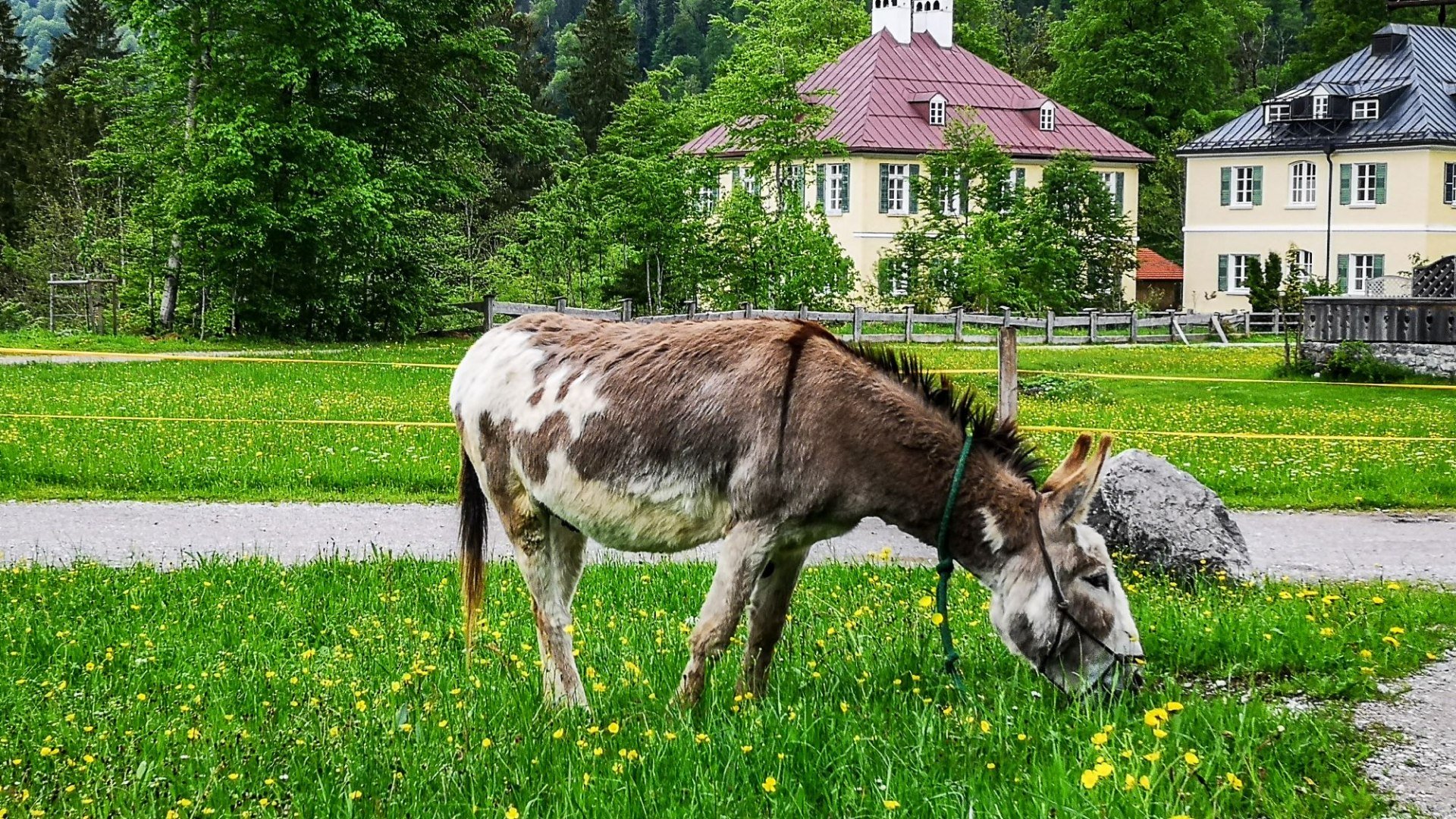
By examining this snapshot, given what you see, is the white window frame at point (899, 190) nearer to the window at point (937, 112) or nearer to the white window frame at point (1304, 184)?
the window at point (937, 112)

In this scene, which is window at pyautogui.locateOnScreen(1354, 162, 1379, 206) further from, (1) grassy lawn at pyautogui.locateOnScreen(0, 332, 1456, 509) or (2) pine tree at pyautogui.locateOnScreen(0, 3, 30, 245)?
(2) pine tree at pyautogui.locateOnScreen(0, 3, 30, 245)

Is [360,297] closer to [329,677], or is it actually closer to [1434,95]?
[329,677]

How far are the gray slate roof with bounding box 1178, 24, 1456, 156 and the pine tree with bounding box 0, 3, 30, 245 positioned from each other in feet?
157

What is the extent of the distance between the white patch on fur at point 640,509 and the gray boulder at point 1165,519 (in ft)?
14.2

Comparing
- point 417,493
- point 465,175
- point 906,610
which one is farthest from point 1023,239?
point 906,610

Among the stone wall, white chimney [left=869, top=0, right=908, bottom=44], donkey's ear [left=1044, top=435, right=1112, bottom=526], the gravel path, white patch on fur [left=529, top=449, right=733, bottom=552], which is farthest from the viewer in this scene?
white chimney [left=869, top=0, right=908, bottom=44]

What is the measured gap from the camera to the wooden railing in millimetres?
28797

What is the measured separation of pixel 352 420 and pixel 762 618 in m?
14.4

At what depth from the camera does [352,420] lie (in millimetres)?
19375

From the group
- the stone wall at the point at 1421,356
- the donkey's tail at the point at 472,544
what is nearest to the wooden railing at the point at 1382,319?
the stone wall at the point at 1421,356

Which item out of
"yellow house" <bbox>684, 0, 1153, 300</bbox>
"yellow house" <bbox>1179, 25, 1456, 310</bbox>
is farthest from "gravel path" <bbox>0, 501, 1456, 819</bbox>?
"yellow house" <bbox>1179, 25, 1456, 310</bbox>

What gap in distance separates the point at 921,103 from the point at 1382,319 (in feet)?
121

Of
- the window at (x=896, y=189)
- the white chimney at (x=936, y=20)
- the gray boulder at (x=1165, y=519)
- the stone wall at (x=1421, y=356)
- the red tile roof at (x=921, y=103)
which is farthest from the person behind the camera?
the white chimney at (x=936, y=20)

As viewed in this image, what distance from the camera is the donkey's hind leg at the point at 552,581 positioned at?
6227mm
